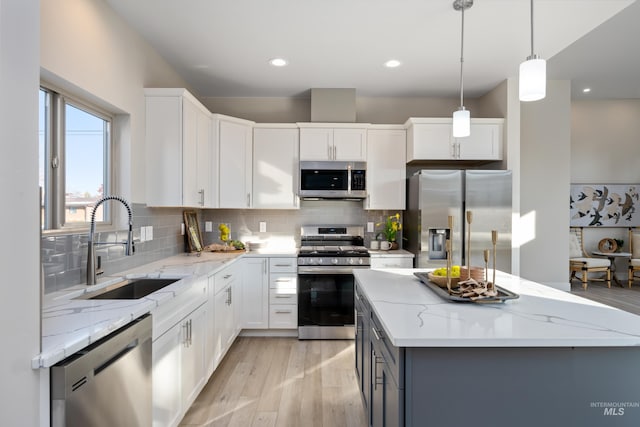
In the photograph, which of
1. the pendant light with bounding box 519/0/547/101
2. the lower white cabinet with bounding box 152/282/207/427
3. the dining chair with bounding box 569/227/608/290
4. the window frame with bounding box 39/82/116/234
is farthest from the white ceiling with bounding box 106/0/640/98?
the dining chair with bounding box 569/227/608/290

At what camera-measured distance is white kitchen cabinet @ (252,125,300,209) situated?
388 cm

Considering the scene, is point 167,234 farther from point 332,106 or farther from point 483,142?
point 483,142

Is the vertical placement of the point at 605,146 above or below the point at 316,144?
above

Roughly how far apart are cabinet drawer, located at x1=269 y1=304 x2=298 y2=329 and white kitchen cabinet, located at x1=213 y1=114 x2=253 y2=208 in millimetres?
1159

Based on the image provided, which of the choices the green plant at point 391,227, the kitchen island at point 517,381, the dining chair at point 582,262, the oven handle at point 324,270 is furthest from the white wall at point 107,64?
the dining chair at point 582,262

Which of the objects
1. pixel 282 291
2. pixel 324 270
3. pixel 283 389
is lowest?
pixel 283 389

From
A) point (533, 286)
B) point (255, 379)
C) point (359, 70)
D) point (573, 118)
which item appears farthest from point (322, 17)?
point (573, 118)

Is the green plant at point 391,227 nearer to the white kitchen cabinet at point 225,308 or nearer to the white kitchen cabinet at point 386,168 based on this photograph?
the white kitchen cabinet at point 386,168

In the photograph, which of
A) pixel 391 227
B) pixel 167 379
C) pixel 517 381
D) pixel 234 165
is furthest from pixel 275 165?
pixel 517 381

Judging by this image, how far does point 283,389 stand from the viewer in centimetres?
259

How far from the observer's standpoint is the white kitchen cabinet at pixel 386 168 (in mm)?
3910

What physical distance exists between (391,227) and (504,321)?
2.68 m

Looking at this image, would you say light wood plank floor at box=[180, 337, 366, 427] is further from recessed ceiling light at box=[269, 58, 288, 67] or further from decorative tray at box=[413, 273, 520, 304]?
recessed ceiling light at box=[269, 58, 288, 67]

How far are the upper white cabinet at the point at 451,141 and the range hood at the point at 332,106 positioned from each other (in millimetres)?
698
